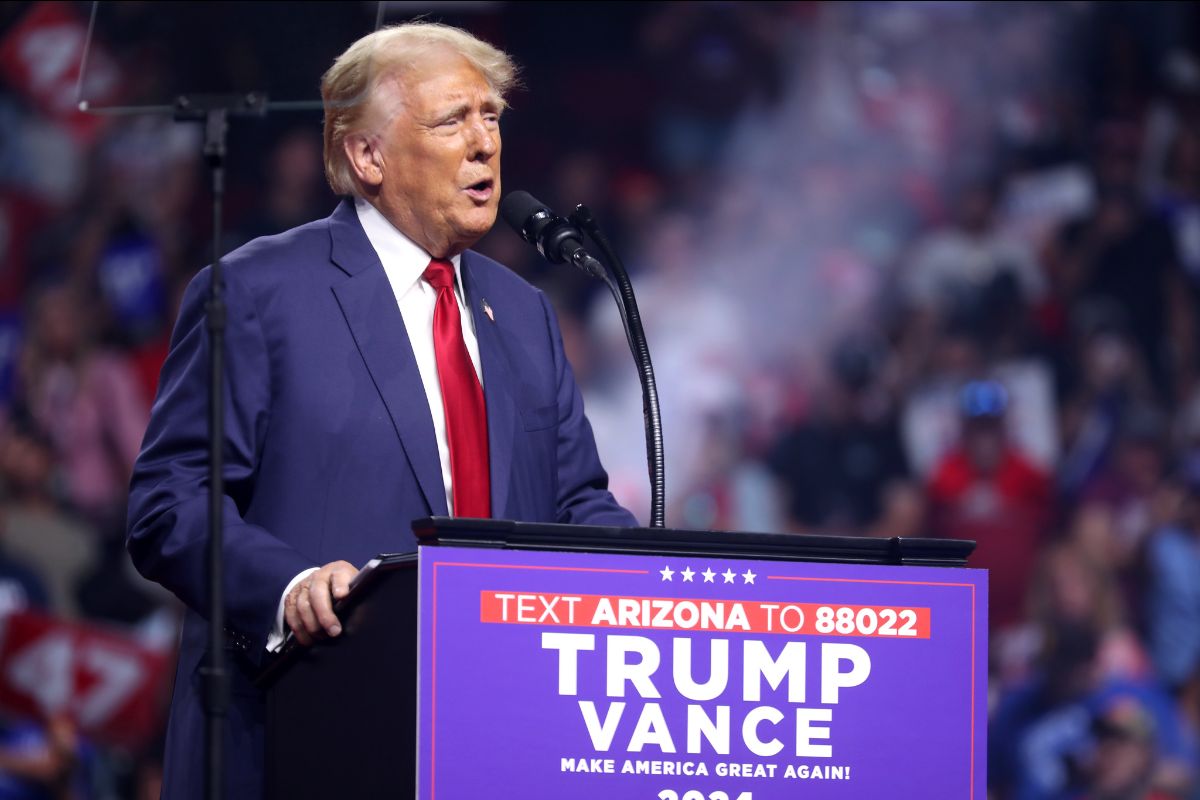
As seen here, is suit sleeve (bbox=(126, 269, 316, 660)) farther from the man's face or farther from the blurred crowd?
the blurred crowd

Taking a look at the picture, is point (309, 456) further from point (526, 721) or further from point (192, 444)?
point (526, 721)

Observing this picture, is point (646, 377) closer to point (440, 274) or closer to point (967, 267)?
point (440, 274)

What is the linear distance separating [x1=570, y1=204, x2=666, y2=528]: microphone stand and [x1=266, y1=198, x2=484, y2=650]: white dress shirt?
7.9 inches

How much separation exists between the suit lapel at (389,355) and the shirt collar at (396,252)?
1.1 inches

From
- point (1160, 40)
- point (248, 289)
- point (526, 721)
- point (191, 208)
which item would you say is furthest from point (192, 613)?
point (1160, 40)

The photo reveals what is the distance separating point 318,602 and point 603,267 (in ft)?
1.98

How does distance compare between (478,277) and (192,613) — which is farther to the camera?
(478,277)

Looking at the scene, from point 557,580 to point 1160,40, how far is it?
19.0 ft

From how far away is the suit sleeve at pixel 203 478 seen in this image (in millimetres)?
1793

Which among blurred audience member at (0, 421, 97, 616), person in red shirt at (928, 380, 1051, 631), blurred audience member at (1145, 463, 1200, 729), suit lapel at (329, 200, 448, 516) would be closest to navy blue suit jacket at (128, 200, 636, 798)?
suit lapel at (329, 200, 448, 516)

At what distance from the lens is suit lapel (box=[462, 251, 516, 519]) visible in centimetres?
200

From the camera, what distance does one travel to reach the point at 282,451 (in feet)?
6.40

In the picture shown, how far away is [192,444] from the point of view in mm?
1918

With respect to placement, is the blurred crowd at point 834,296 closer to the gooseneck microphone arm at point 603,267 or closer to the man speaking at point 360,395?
the man speaking at point 360,395
